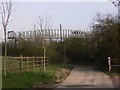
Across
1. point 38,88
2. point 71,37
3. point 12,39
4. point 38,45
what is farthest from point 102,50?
point 38,88

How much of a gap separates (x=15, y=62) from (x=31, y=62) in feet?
12.6

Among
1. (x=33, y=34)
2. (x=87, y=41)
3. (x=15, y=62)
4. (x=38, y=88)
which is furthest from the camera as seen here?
(x=87, y=41)

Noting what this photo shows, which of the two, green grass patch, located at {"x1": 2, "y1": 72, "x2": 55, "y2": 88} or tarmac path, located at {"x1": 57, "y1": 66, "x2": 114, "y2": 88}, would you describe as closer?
green grass patch, located at {"x1": 2, "y1": 72, "x2": 55, "y2": 88}

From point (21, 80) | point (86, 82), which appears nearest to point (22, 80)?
point (21, 80)

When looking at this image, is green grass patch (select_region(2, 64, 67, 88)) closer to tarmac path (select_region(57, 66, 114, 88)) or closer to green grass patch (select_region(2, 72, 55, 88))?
green grass patch (select_region(2, 72, 55, 88))

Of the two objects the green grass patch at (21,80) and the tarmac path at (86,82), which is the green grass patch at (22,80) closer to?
the green grass patch at (21,80)

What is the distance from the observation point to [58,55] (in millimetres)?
57781

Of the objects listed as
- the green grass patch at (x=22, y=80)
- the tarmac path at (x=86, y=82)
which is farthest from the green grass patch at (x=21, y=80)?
the tarmac path at (x=86, y=82)

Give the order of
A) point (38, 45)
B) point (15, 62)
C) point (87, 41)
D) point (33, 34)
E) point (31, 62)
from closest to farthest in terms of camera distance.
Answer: point (15, 62) < point (31, 62) < point (38, 45) < point (33, 34) < point (87, 41)

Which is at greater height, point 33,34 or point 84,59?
point 33,34

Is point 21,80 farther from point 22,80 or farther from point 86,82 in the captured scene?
point 86,82

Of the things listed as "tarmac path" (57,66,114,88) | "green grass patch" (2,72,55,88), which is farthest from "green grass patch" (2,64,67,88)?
"tarmac path" (57,66,114,88)

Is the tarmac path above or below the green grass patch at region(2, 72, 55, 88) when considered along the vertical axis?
below

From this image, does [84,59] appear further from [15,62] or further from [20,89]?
[20,89]
